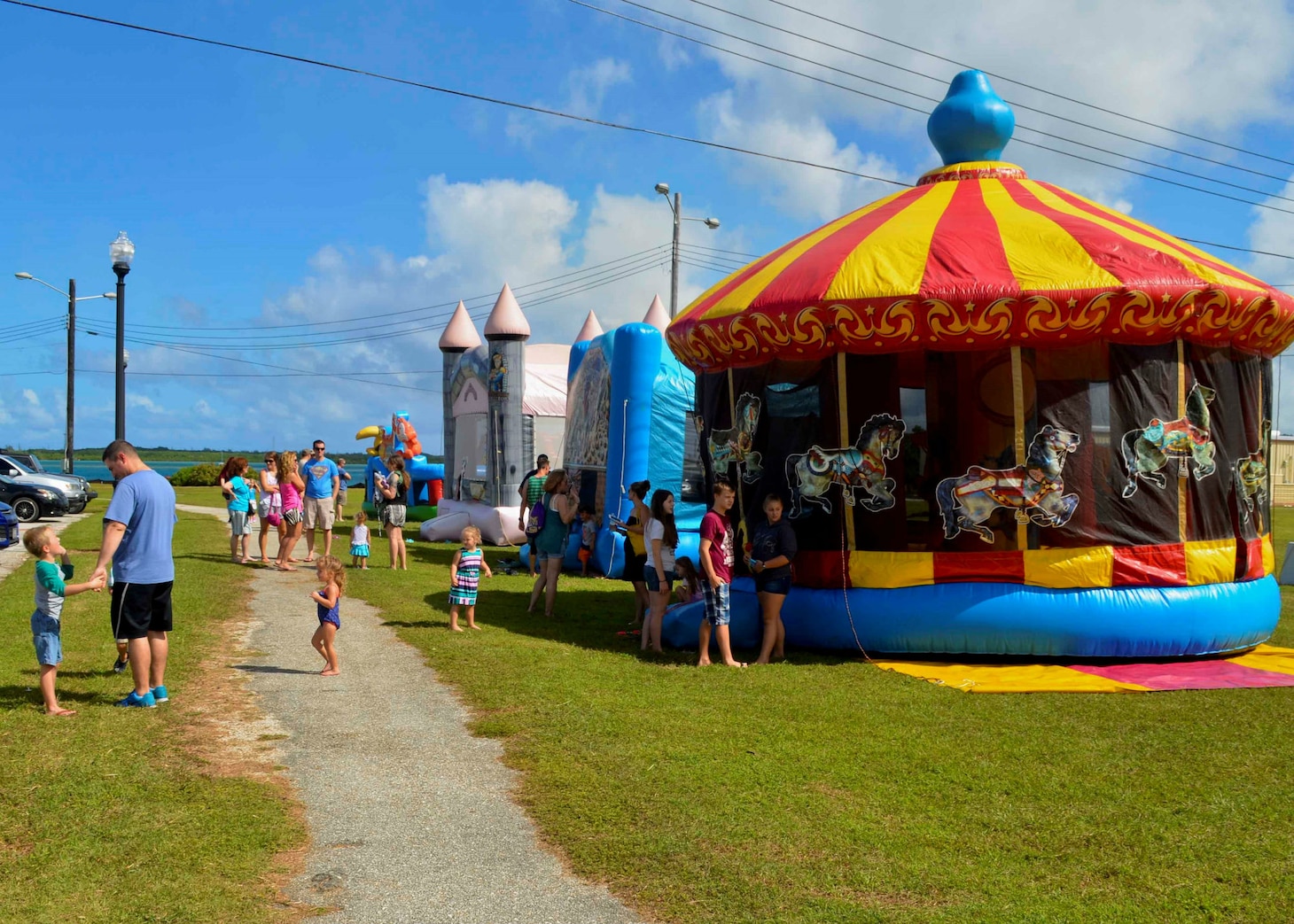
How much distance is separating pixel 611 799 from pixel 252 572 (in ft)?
34.6

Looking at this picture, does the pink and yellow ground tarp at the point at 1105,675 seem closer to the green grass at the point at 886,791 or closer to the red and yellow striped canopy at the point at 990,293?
the green grass at the point at 886,791

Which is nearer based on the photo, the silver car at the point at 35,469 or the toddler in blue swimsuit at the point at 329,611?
the toddler in blue swimsuit at the point at 329,611

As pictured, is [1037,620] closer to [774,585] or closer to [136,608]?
[774,585]

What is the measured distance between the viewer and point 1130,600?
28.8 ft

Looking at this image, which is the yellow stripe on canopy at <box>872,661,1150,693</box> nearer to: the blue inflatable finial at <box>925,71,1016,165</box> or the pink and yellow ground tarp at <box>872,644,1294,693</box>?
the pink and yellow ground tarp at <box>872,644,1294,693</box>

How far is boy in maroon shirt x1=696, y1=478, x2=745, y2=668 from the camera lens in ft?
28.8

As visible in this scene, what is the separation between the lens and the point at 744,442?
9930 mm

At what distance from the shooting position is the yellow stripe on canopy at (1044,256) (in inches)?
334

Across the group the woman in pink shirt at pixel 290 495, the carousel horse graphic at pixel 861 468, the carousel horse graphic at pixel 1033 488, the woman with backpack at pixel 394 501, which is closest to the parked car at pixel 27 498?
the woman in pink shirt at pixel 290 495

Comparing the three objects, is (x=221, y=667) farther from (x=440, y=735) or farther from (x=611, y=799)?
(x=611, y=799)

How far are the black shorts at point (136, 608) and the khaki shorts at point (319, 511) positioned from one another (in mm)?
8025

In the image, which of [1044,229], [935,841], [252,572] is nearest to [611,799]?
[935,841]

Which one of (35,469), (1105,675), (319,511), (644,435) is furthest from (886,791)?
(35,469)

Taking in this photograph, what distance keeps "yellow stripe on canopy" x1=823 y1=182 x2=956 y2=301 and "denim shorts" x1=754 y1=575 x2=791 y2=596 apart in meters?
2.25
